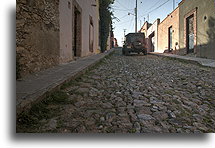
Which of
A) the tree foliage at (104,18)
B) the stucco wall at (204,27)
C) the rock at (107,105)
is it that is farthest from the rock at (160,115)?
the tree foliage at (104,18)

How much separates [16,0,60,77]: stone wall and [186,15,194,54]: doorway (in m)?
10.9

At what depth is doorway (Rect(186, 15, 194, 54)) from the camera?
43.4 feet

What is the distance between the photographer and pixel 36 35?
3.95 meters

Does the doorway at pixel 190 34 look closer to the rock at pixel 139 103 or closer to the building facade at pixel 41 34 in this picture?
the building facade at pixel 41 34

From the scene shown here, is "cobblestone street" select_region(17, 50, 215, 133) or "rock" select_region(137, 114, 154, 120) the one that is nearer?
"cobblestone street" select_region(17, 50, 215, 133)

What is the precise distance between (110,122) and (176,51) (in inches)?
630

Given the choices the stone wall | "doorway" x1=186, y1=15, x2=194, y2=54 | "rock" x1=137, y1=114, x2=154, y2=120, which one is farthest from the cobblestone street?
"doorway" x1=186, y1=15, x2=194, y2=54

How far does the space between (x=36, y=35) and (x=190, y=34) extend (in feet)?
41.1

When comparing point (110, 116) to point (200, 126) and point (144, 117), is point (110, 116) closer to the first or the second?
point (144, 117)

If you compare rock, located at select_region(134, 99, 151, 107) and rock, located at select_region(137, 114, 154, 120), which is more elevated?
rock, located at select_region(134, 99, 151, 107)

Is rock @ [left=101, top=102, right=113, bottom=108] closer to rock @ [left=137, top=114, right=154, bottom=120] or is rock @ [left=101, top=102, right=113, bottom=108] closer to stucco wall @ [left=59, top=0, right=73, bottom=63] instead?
rock @ [left=137, top=114, right=154, bottom=120]

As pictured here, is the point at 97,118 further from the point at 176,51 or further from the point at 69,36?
the point at 176,51

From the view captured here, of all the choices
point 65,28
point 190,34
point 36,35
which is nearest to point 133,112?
point 36,35

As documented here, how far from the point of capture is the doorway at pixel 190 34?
1322 centimetres
